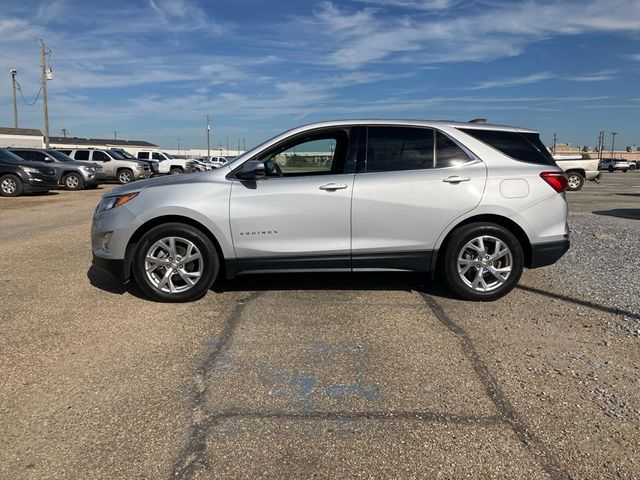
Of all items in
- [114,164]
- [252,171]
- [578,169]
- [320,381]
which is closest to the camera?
[320,381]

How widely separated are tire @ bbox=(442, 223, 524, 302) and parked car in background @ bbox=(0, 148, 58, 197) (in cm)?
1646

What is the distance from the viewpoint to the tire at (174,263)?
4949mm

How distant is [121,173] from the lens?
2577 centimetres

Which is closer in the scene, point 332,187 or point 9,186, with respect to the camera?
point 332,187

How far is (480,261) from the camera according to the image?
504 centimetres

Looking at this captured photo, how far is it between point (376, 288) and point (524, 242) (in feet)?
5.28

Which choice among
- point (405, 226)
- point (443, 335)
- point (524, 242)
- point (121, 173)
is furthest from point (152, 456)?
point (121, 173)

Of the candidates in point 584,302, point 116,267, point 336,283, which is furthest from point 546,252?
point 116,267

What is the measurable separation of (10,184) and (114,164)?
348 inches

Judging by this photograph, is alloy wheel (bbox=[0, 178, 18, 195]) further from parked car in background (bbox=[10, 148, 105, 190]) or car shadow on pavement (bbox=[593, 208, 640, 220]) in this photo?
car shadow on pavement (bbox=[593, 208, 640, 220])

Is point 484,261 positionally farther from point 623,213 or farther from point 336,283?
point 623,213

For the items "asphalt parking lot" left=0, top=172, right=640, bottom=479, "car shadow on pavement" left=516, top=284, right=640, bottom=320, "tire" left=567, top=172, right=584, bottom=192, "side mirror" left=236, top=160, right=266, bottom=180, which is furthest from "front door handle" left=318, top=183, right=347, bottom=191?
"tire" left=567, top=172, right=584, bottom=192

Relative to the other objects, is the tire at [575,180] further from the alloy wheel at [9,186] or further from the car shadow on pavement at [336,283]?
the alloy wheel at [9,186]

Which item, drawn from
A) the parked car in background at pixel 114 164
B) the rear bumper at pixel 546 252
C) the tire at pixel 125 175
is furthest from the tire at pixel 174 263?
the tire at pixel 125 175
